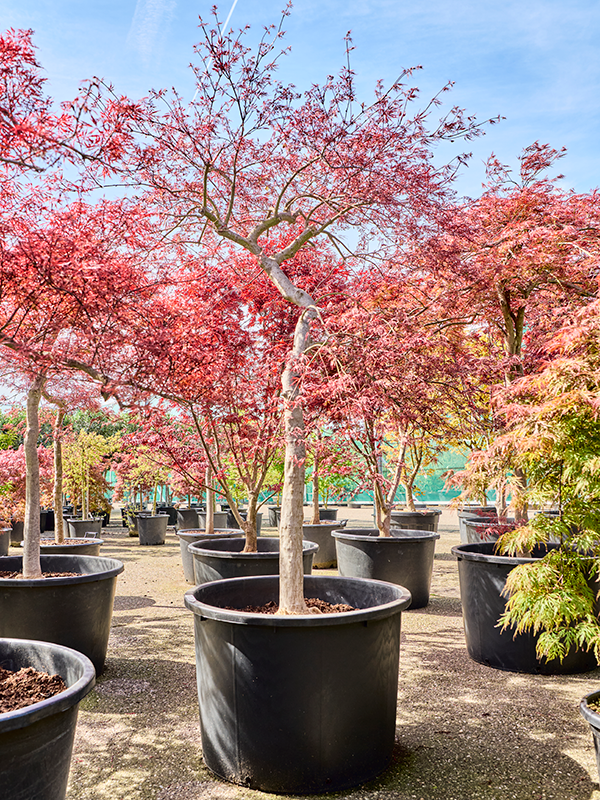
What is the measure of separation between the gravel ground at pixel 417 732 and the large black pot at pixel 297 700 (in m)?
0.11

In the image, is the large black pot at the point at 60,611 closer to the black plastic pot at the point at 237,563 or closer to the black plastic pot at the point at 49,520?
the black plastic pot at the point at 237,563

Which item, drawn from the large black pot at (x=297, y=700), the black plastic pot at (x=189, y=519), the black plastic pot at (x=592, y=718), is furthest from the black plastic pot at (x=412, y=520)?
the black plastic pot at (x=592, y=718)

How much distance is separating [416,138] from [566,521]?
2.21 metres

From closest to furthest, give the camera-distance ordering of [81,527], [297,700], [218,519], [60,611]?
[297,700], [60,611], [81,527], [218,519]

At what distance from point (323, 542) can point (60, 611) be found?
5567 millimetres

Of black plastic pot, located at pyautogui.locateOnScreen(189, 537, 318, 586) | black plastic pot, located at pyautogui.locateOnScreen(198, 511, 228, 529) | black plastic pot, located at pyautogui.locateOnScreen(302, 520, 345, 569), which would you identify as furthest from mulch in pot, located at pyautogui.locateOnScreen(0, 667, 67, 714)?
black plastic pot, located at pyautogui.locateOnScreen(198, 511, 228, 529)

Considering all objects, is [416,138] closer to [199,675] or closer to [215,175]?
[215,175]

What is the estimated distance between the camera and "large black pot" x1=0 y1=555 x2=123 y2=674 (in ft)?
12.1

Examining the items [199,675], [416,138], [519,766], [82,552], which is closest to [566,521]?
[519,766]

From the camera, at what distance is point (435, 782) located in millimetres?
2531

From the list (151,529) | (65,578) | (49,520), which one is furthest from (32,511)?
(49,520)

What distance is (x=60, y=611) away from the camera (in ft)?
12.2

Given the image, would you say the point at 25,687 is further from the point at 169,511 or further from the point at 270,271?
the point at 169,511

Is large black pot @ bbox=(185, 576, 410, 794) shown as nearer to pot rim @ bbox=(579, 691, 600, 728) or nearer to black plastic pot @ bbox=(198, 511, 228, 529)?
pot rim @ bbox=(579, 691, 600, 728)
